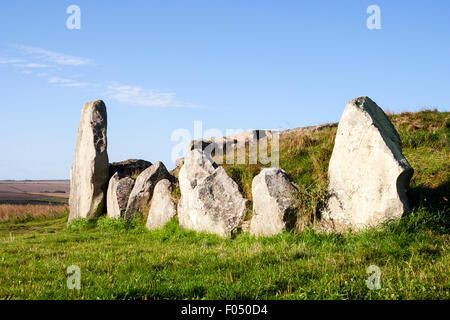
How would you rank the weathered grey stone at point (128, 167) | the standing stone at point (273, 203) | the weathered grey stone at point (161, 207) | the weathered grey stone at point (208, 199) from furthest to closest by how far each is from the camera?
1. the weathered grey stone at point (128, 167)
2. the weathered grey stone at point (161, 207)
3. the weathered grey stone at point (208, 199)
4. the standing stone at point (273, 203)

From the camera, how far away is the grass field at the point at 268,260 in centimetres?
662

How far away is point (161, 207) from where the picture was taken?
1517 centimetres

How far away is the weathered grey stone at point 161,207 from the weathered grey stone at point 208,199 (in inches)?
30.8

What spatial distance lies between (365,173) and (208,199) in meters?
4.72

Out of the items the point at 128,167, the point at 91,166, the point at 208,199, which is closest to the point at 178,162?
the point at 128,167

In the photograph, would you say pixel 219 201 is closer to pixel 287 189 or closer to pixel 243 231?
pixel 243 231

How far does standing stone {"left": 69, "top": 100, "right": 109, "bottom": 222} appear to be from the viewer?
19.2m

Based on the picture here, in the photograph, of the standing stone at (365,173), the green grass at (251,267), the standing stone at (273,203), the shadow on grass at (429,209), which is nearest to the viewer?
the green grass at (251,267)

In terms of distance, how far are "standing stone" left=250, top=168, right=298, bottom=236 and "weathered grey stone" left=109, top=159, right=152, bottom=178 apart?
35.1ft

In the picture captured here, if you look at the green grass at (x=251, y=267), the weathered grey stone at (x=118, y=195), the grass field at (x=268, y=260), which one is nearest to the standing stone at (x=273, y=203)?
the grass field at (x=268, y=260)

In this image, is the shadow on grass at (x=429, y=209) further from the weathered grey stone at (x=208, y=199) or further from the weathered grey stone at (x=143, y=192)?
the weathered grey stone at (x=143, y=192)

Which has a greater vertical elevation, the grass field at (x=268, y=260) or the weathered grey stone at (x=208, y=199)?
the weathered grey stone at (x=208, y=199)

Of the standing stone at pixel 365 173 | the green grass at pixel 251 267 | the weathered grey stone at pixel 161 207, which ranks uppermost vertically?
the standing stone at pixel 365 173
